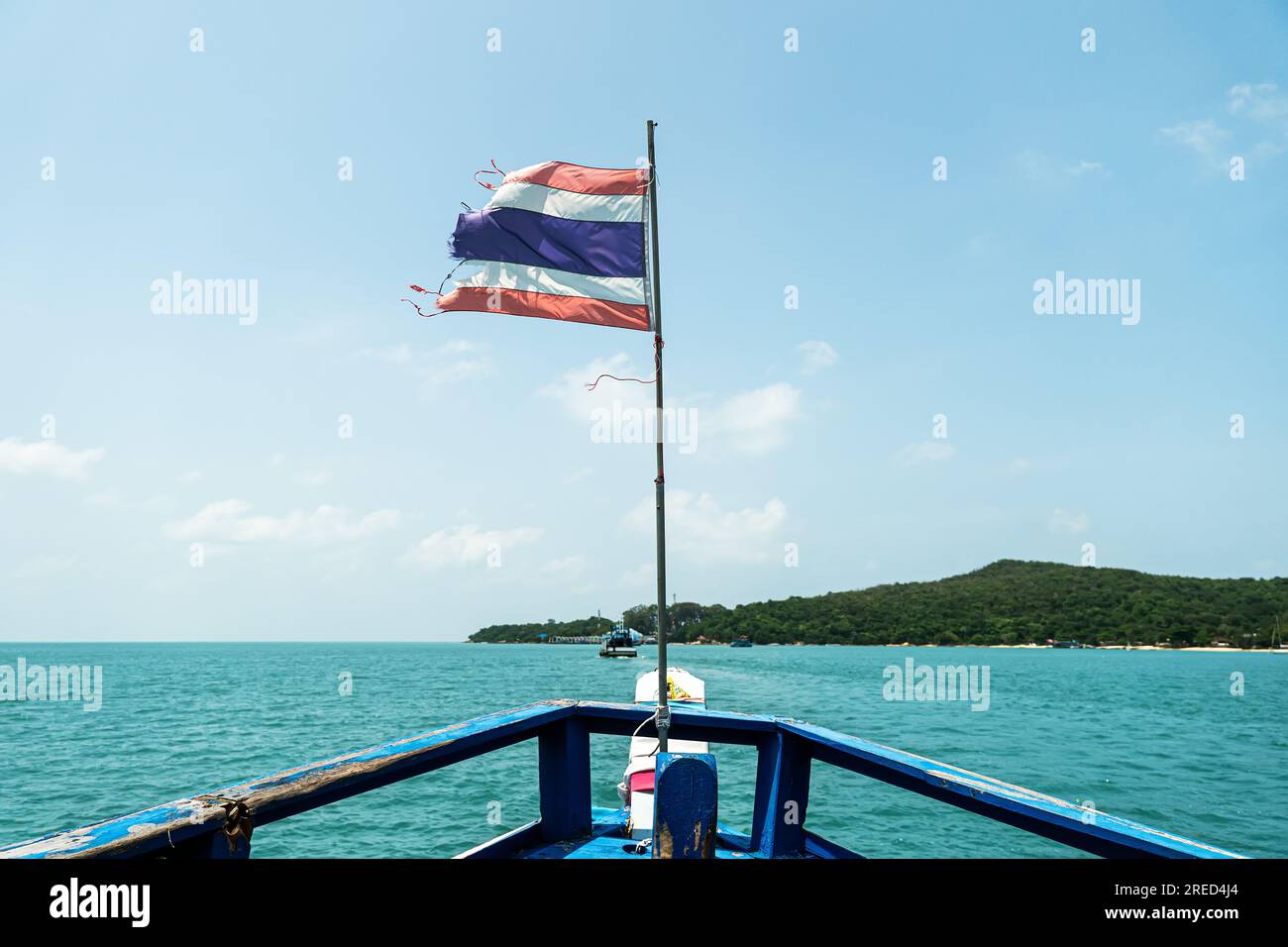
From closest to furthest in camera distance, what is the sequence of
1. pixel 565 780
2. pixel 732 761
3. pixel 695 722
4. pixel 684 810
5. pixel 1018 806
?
1. pixel 1018 806
2. pixel 684 810
3. pixel 695 722
4. pixel 565 780
5. pixel 732 761

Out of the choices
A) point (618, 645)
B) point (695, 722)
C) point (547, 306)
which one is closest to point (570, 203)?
point (547, 306)

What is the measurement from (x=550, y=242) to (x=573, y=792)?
4.54 metres

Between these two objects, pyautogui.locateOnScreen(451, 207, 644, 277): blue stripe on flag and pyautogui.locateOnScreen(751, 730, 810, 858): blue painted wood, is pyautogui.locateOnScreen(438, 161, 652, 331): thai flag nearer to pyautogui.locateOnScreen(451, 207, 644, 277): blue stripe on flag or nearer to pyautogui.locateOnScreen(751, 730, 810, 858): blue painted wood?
pyautogui.locateOnScreen(451, 207, 644, 277): blue stripe on flag

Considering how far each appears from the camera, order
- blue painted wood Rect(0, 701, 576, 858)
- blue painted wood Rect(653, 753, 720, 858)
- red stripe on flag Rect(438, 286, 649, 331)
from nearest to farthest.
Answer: blue painted wood Rect(0, 701, 576, 858) → blue painted wood Rect(653, 753, 720, 858) → red stripe on flag Rect(438, 286, 649, 331)

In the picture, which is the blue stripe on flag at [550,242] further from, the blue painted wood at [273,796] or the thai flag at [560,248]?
the blue painted wood at [273,796]

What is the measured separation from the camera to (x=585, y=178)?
234 inches

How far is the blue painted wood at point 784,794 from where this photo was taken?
507cm

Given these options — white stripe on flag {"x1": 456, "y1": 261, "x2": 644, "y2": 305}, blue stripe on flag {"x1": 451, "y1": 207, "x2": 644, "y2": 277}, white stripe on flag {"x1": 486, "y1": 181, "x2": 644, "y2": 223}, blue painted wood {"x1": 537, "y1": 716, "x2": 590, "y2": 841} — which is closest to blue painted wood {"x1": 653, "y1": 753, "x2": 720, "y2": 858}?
blue painted wood {"x1": 537, "y1": 716, "x2": 590, "y2": 841}

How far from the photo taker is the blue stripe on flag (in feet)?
18.9

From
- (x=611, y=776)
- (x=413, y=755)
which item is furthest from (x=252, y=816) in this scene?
(x=611, y=776)

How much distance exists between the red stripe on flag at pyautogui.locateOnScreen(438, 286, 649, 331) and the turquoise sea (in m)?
13.3

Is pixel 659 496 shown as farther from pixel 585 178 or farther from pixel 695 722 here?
pixel 585 178

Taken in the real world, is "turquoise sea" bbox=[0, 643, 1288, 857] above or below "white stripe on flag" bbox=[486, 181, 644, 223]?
below
